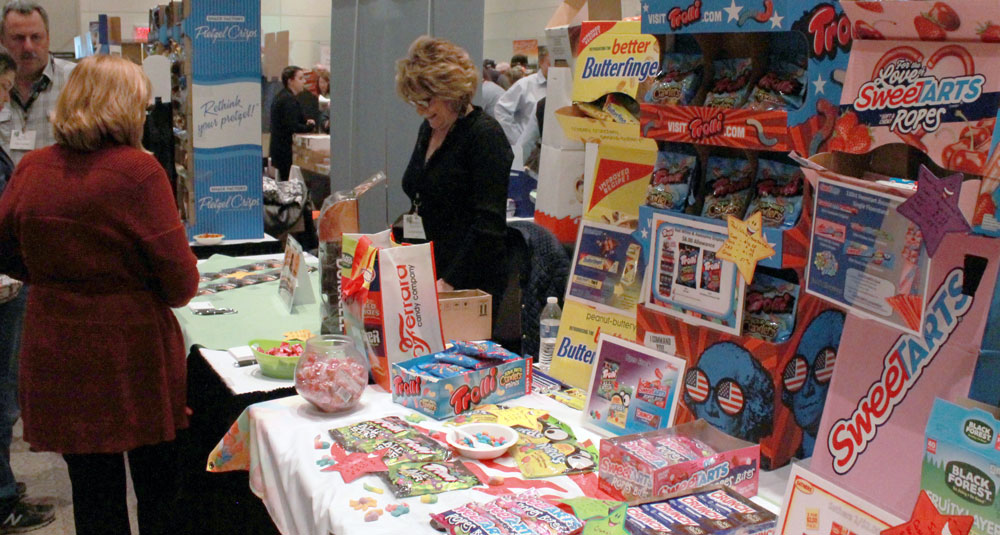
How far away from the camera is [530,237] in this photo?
2.83 meters

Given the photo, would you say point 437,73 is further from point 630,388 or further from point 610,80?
point 630,388

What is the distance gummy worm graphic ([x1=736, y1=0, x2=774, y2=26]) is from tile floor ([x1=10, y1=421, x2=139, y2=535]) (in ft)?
9.57

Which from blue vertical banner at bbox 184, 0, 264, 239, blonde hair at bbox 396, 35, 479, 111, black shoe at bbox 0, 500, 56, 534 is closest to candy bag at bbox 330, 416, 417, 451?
blonde hair at bbox 396, 35, 479, 111

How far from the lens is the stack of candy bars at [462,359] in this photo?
1.82 metres

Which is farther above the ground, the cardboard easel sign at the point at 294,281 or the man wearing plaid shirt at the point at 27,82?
the man wearing plaid shirt at the point at 27,82

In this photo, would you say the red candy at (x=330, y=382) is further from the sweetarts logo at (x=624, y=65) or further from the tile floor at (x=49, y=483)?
the tile floor at (x=49, y=483)

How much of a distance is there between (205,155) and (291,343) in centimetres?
217

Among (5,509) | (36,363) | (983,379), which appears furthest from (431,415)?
(5,509)

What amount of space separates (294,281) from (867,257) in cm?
207

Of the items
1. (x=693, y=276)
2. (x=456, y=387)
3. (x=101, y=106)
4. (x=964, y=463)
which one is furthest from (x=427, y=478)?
(x=101, y=106)

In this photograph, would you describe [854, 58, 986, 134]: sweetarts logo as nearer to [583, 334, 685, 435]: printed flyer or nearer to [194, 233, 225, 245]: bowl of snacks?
[583, 334, 685, 435]: printed flyer

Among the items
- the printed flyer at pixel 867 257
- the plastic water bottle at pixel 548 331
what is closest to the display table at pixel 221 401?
the plastic water bottle at pixel 548 331

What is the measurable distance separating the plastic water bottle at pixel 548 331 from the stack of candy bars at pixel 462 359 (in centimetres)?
26

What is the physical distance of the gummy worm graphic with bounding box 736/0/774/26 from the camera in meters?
1.42
